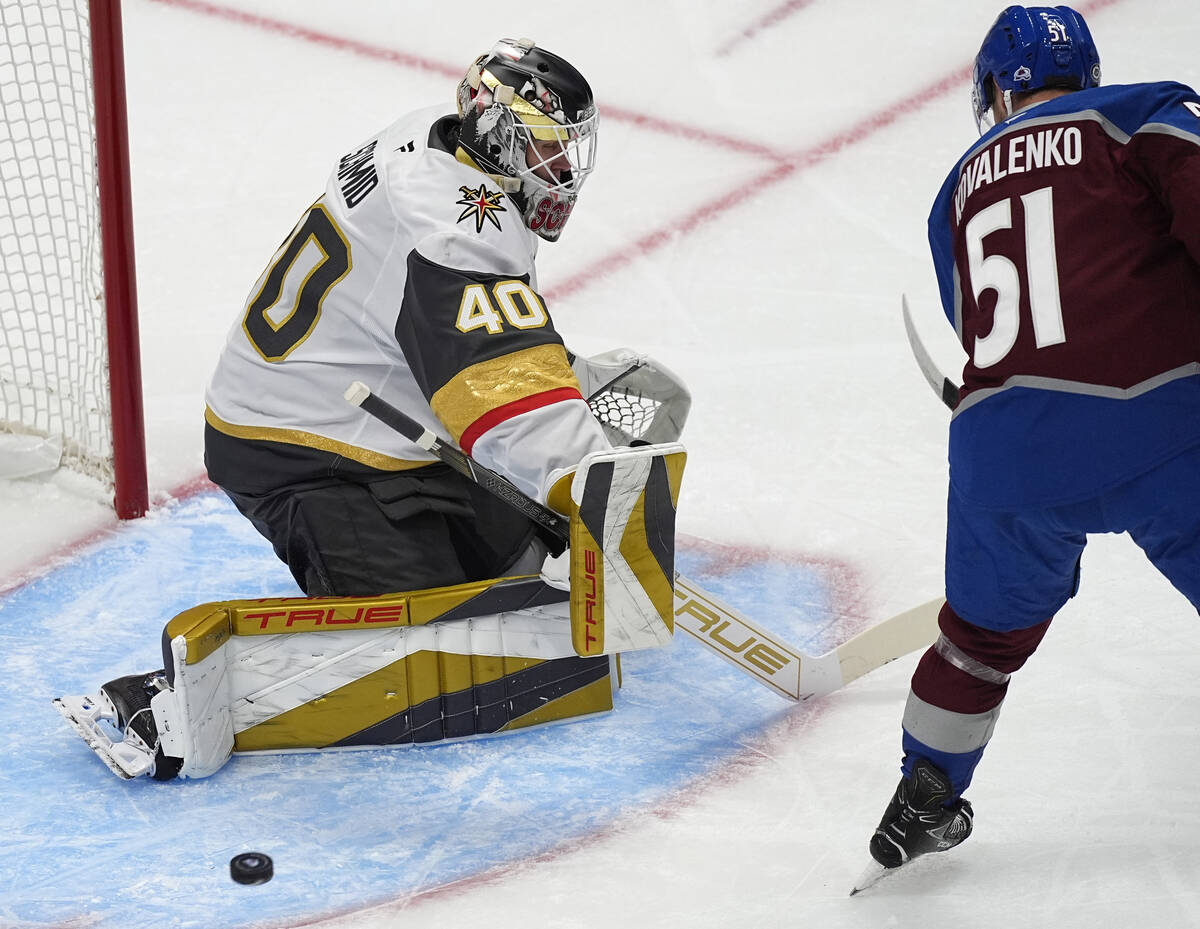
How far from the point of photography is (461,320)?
2.23 meters

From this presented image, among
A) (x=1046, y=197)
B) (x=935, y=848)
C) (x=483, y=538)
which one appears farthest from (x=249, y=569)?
(x=1046, y=197)

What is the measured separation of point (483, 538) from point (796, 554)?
0.82 metres

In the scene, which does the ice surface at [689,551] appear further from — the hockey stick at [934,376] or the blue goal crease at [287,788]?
the hockey stick at [934,376]

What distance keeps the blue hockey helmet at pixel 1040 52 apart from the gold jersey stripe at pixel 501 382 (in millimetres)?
715

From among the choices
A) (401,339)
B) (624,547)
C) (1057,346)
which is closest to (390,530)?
(401,339)

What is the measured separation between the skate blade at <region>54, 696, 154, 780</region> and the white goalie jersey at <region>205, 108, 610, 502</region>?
0.44 metres

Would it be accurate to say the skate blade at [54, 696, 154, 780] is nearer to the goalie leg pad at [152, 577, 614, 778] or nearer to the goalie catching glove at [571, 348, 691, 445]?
the goalie leg pad at [152, 577, 614, 778]

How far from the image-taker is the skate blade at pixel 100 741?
232cm

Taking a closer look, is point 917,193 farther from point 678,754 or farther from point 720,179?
point 678,754

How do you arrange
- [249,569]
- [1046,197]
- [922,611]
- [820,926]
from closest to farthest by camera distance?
[1046,197] < [820,926] < [922,611] < [249,569]

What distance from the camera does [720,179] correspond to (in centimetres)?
465

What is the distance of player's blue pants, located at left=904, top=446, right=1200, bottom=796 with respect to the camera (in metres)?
1.81

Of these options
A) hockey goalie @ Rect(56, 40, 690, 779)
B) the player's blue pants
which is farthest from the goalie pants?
the player's blue pants

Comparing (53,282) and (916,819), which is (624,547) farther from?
(53,282)
